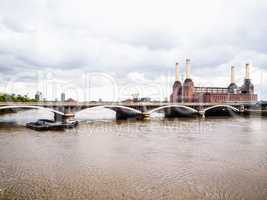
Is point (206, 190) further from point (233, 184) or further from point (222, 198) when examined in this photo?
→ point (233, 184)

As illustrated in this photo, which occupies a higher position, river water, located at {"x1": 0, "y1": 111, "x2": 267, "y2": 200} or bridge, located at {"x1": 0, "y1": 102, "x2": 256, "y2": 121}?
bridge, located at {"x1": 0, "y1": 102, "x2": 256, "y2": 121}

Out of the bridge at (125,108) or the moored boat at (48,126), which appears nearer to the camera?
the moored boat at (48,126)

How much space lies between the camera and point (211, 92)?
115 metres

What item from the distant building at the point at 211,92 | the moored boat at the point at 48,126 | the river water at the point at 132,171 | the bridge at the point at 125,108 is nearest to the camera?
the river water at the point at 132,171

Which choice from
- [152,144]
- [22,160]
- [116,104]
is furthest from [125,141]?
[116,104]

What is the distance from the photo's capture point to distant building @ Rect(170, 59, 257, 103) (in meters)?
110

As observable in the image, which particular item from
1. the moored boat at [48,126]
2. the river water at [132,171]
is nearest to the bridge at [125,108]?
the moored boat at [48,126]

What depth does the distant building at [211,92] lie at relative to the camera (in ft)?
362

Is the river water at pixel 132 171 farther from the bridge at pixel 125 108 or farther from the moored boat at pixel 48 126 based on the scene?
the bridge at pixel 125 108

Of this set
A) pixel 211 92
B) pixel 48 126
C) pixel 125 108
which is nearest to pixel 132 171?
pixel 48 126

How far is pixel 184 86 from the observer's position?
11219 cm

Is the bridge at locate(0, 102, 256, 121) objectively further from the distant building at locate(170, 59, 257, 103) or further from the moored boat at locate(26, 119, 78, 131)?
the distant building at locate(170, 59, 257, 103)

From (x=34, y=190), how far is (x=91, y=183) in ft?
9.68

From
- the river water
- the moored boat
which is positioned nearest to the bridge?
the moored boat
